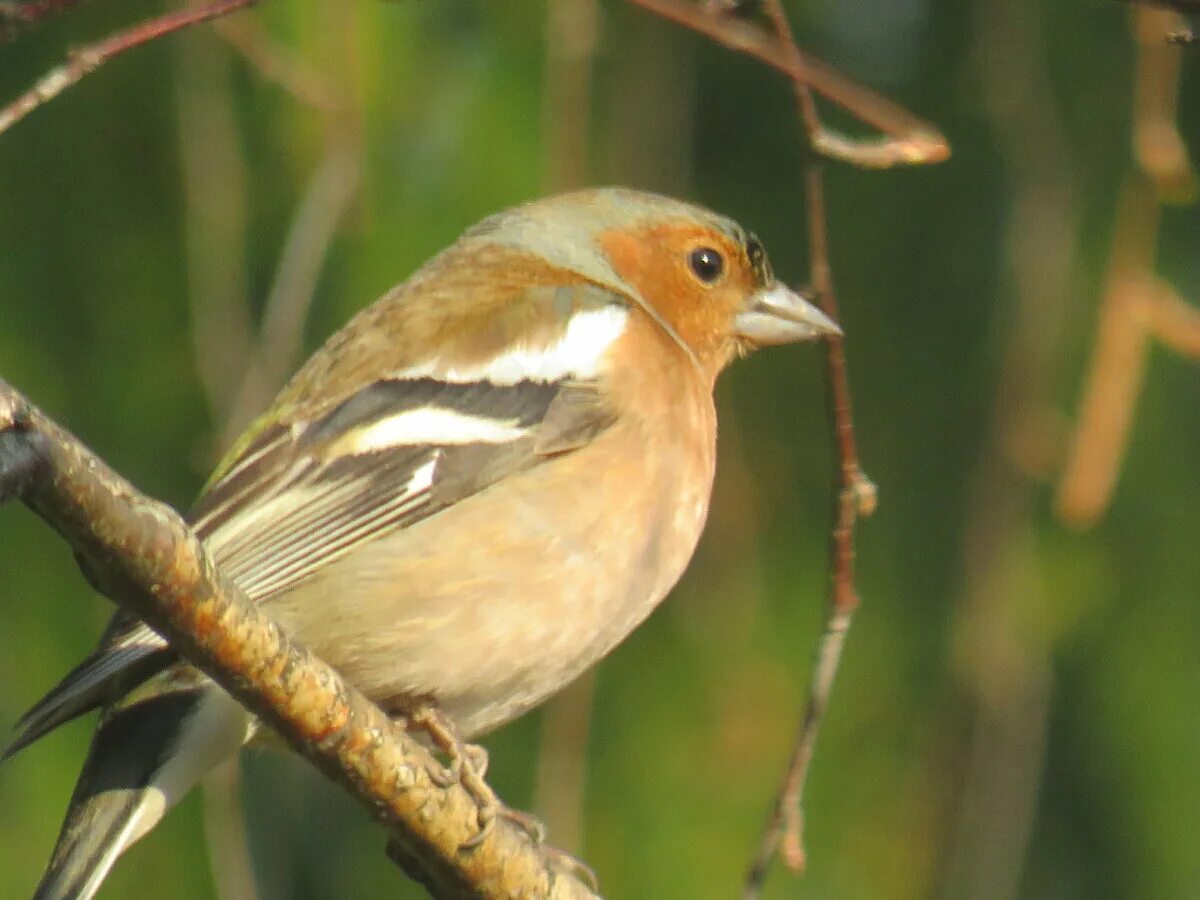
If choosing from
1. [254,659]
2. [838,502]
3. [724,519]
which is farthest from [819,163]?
[724,519]

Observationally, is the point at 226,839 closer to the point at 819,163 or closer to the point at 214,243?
the point at 214,243

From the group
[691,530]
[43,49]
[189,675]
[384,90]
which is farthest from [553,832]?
[43,49]

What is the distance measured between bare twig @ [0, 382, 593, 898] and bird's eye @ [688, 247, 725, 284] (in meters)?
1.50

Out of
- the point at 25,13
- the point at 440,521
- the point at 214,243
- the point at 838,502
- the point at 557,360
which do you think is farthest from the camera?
the point at 214,243

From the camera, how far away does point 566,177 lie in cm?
381

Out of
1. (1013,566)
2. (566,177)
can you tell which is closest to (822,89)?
(566,177)

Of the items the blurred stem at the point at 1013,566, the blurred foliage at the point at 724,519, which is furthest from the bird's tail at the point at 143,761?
the blurred stem at the point at 1013,566

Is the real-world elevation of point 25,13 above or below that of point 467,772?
above

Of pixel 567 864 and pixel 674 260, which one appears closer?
pixel 567 864

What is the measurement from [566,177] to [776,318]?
58 centimetres

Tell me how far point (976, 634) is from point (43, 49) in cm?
237

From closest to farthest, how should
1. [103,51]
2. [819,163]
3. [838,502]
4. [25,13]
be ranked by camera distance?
[25,13] → [103,51] → [819,163] → [838,502]

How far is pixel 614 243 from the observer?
4.05 meters

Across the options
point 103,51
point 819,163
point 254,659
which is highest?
point 103,51
